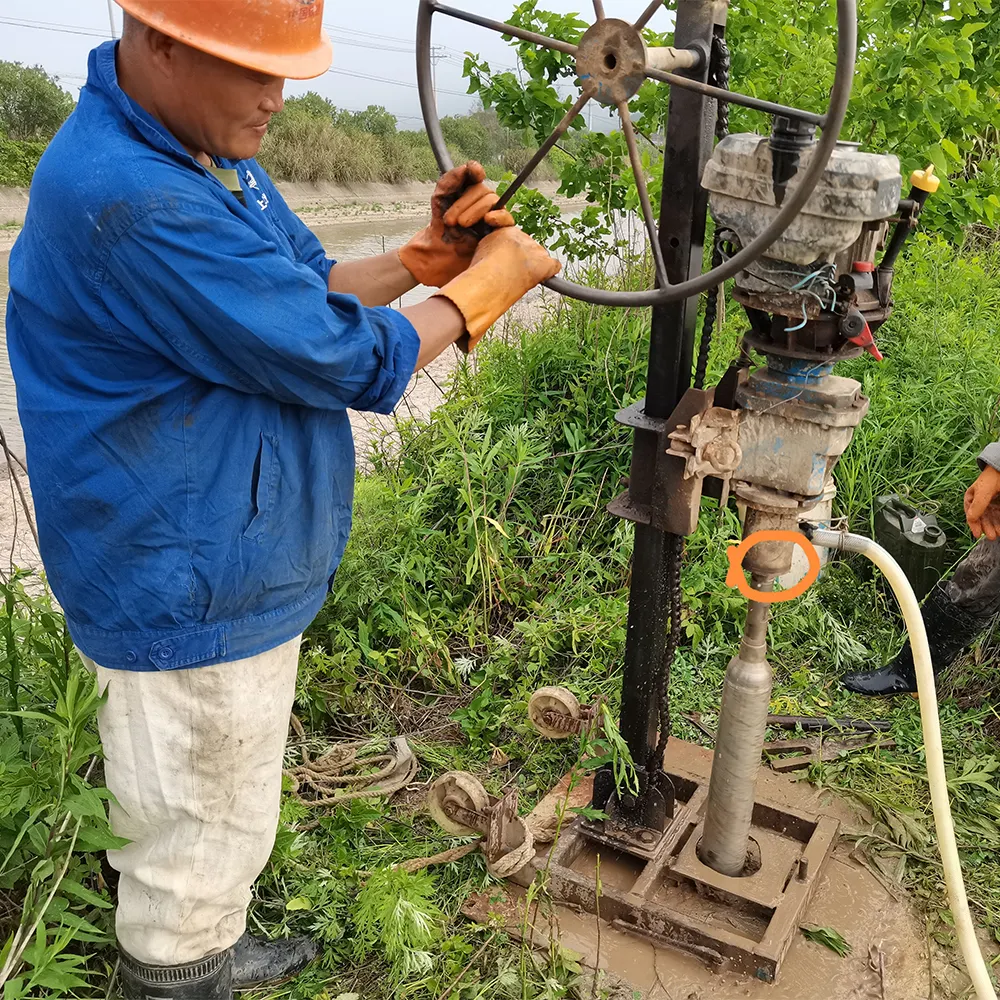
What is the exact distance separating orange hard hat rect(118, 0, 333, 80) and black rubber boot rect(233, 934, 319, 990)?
182cm

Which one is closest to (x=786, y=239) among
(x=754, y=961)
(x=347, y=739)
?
(x=754, y=961)

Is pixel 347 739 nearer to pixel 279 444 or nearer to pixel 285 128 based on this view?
pixel 279 444

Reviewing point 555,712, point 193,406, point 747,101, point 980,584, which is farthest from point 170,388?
point 980,584

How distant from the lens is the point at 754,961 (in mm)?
2074

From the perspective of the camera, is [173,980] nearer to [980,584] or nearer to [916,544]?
[980,584]

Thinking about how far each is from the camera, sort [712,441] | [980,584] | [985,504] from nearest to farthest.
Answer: [712,441] → [985,504] → [980,584]

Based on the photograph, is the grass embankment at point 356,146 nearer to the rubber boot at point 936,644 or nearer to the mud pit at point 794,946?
the rubber boot at point 936,644

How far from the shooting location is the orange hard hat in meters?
1.43

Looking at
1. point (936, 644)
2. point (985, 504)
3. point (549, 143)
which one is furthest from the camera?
point (936, 644)

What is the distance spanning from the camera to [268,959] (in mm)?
2205

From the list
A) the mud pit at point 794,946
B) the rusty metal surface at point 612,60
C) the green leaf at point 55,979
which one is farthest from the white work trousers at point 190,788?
the rusty metal surface at point 612,60

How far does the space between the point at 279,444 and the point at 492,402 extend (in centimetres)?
229

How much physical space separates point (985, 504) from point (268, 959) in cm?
219

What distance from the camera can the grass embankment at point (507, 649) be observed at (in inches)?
83.7
